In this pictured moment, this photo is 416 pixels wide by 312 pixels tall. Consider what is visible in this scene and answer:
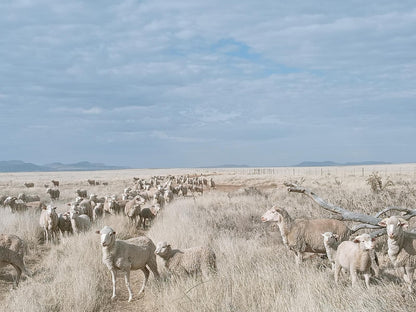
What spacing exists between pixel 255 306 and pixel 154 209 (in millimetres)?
12315

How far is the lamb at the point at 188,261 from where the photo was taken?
27.8ft

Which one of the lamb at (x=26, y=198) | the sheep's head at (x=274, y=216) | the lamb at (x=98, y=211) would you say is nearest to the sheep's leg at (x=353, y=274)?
the sheep's head at (x=274, y=216)

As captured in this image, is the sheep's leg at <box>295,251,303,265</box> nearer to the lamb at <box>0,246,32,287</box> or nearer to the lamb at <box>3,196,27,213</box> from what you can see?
the lamb at <box>0,246,32,287</box>

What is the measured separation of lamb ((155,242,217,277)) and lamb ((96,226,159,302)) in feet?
1.23

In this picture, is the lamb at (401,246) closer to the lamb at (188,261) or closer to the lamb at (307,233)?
the lamb at (307,233)

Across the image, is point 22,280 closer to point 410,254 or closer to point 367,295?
point 367,295

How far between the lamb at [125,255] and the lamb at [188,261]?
0.38m

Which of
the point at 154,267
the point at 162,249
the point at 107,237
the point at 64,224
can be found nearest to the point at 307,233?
the point at 162,249

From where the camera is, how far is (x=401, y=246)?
7.37 metres

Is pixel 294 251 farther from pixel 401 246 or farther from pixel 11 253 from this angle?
pixel 11 253

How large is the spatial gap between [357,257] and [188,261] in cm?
315

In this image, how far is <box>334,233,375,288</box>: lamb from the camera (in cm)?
711

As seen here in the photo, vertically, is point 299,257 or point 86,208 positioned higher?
point 86,208

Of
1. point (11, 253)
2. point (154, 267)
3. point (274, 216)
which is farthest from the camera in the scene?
point (274, 216)
